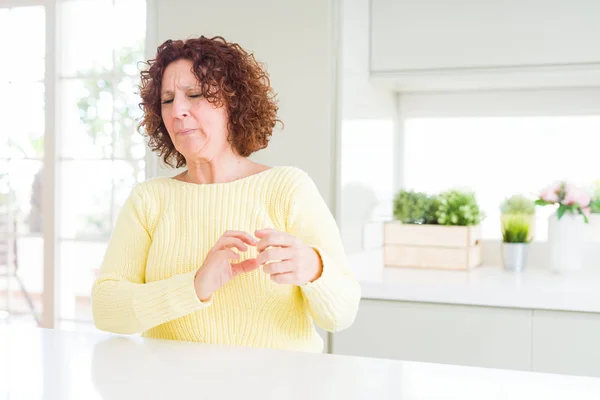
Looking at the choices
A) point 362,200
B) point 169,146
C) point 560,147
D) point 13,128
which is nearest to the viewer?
point 169,146

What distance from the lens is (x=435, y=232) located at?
2664 millimetres

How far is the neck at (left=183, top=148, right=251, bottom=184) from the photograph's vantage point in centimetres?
139

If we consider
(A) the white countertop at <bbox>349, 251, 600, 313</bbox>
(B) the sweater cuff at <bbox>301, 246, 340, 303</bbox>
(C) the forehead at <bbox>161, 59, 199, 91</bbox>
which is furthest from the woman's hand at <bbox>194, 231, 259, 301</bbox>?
(A) the white countertop at <bbox>349, 251, 600, 313</bbox>

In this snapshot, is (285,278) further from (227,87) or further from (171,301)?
(227,87)

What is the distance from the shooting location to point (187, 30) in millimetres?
2525

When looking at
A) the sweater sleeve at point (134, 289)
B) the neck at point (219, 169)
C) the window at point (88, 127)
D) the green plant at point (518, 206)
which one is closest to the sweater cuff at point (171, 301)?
the sweater sleeve at point (134, 289)

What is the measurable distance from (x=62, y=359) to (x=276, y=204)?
494 mm

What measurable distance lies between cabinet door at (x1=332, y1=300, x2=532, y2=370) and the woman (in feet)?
3.13

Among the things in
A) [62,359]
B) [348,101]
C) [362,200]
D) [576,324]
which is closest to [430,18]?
[348,101]

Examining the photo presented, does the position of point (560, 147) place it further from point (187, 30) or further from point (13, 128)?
point (13, 128)

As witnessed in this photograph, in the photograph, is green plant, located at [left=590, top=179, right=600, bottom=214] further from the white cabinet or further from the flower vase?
the white cabinet

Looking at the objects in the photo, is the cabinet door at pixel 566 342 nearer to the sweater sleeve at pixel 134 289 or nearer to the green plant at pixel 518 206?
the green plant at pixel 518 206

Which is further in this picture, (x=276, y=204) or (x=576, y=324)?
(x=576, y=324)

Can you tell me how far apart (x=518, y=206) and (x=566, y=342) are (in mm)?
754
